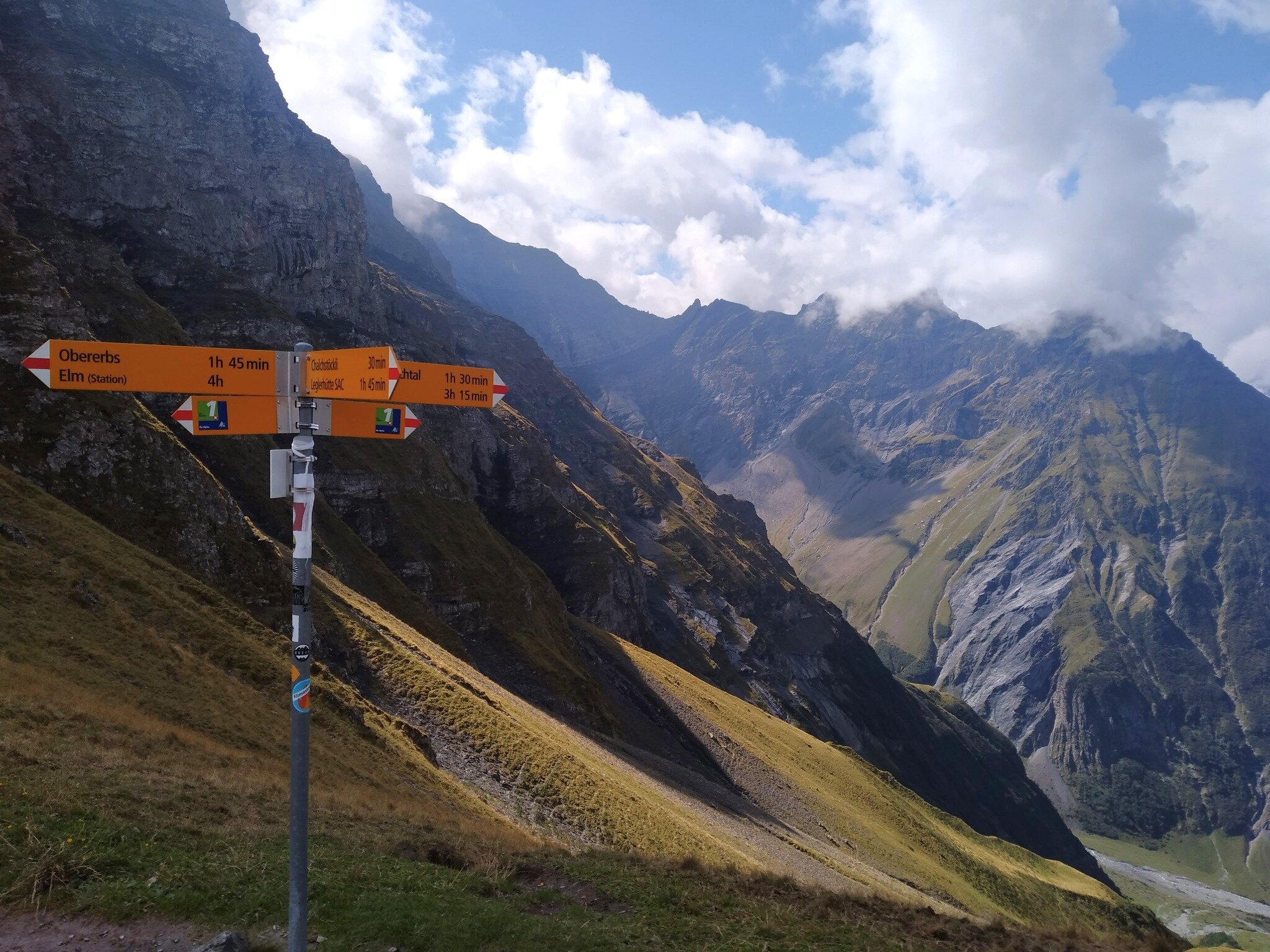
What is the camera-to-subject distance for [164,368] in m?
9.20

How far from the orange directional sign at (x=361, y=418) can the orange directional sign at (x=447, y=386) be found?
25 cm

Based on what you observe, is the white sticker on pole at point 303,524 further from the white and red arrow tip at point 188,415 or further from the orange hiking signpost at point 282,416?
the white and red arrow tip at point 188,415

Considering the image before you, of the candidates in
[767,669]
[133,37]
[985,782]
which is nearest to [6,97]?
[133,37]

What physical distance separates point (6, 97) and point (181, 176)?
66.6 ft

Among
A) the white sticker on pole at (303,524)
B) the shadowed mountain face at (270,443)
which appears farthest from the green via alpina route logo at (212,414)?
the shadowed mountain face at (270,443)

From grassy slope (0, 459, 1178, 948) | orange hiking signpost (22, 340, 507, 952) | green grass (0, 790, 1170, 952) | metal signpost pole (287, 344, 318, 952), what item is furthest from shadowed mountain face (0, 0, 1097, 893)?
orange hiking signpost (22, 340, 507, 952)

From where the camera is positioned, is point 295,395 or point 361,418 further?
point 361,418

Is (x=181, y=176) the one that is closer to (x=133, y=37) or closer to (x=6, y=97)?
(x=6, y=97)

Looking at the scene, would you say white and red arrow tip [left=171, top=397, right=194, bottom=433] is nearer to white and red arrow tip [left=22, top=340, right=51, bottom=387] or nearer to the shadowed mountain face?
white and red arrow tip [left=22, top=340, right=51, bottom=387]

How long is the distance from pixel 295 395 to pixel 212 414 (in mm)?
1020

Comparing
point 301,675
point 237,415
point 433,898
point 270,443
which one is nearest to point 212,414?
point 237,415

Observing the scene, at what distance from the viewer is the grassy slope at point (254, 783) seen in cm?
1327

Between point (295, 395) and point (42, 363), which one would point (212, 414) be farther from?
point (42, 363)

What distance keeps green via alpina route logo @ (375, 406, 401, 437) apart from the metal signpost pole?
0.83 metres
